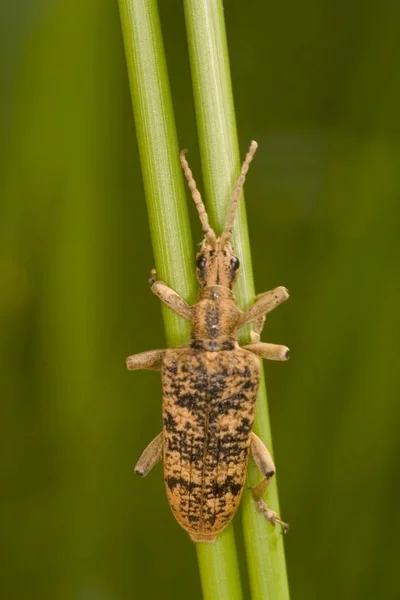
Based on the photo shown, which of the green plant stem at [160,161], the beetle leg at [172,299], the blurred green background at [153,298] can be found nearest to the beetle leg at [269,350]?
the beetle leg at [172,299]

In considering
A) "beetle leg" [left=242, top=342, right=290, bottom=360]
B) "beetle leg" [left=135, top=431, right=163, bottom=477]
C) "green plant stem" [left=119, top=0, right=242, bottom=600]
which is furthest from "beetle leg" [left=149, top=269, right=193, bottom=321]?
"beetle leg" [left=135, top=431, right=163, bottom=477]

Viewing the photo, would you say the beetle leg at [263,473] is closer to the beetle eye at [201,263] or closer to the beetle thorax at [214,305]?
the beetle thorax at [214,305]

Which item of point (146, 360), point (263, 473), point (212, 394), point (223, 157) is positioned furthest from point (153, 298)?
point (223, 157)

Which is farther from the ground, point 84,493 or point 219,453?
point 219,453

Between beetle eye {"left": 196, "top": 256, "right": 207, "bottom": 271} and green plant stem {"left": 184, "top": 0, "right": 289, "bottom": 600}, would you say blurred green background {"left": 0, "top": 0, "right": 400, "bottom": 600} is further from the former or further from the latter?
green plant stem {"left": 184, "top": 0, "right": 289, "bottom": 600}

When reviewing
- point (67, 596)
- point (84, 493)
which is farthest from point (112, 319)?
point (67, 596)

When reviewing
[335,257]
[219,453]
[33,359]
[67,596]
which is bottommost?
[67,596]

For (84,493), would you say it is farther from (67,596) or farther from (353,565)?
(353,565)

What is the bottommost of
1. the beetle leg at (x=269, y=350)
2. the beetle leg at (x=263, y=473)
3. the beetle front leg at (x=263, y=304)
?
the beetle leg at (x=263, y=473)

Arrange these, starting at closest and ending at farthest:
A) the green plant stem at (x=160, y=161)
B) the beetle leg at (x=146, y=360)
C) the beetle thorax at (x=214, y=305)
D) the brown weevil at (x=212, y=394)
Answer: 1. the green plant stem at (x=160, y=161)
2. the brown weevil at (x=212, y=394)
3. the beetle thorax at (x=214, y=305)
4. the beetle leg at (x=146, y=360)
